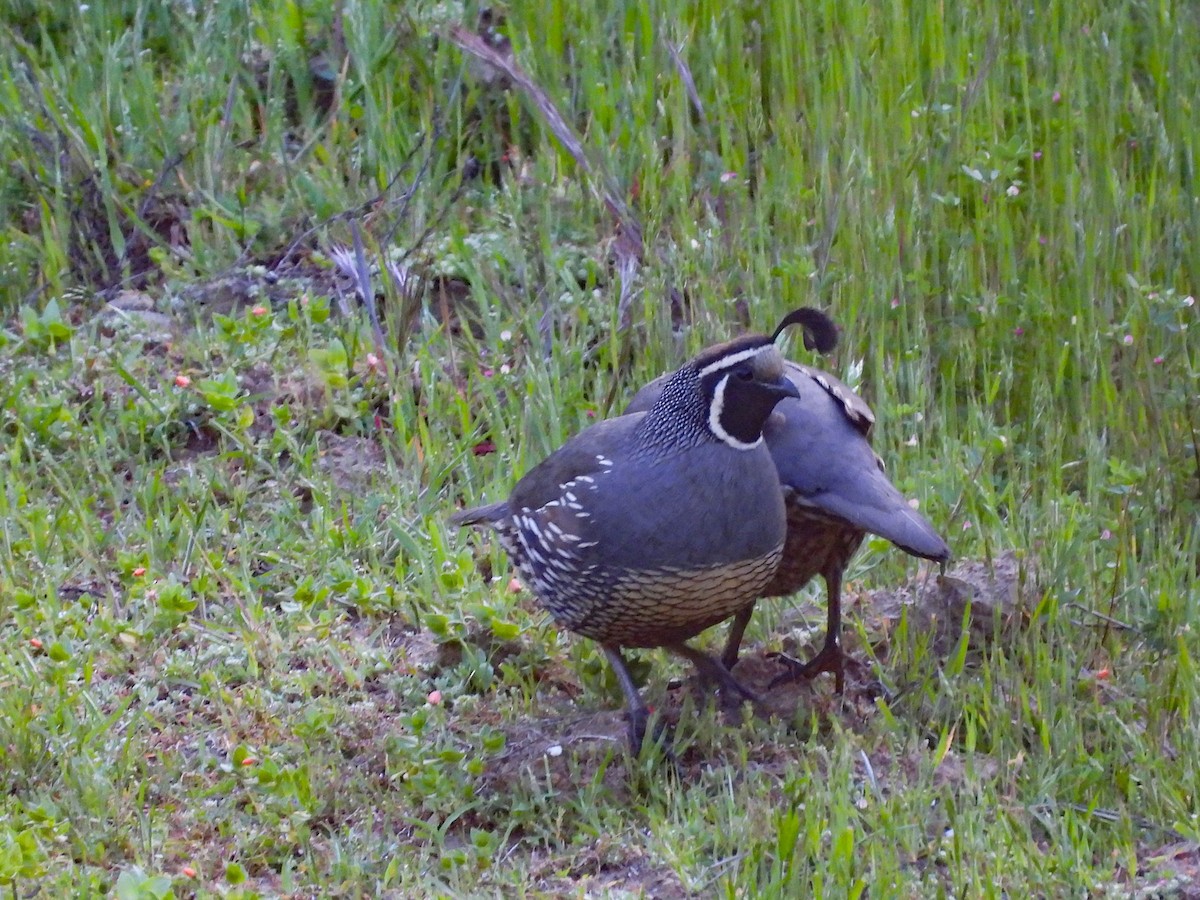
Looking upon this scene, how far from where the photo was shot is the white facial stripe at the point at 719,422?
12.9 ft

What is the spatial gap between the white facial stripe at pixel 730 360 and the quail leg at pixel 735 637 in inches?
25.8

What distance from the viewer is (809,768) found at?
12.2 feet

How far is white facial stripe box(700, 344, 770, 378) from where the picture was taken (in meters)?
3.94

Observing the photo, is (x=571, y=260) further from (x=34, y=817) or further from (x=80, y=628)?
(x=34, y=817)

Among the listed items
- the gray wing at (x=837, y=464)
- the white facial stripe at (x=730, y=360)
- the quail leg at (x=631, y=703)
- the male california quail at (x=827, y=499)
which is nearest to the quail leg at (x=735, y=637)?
the male california quail at (x=827, y=499)

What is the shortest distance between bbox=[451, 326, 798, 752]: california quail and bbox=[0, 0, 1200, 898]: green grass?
330mm

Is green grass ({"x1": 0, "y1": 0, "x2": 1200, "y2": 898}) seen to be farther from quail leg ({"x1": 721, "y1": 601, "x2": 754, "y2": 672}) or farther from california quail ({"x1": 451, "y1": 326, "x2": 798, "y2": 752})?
california quail ({"x1": 451, "y1": 326, "x2": 798, "y2": 752})

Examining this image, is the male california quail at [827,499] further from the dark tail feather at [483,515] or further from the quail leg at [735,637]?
the dark tail feather at [483,515]

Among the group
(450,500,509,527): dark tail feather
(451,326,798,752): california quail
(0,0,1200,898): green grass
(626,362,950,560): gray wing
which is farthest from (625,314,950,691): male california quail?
(450,500,509,527): dark tail feather

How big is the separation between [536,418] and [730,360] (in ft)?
4.53

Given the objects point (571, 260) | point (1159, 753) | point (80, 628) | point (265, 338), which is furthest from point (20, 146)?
point (1159, 753)

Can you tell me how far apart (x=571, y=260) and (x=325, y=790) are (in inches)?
103

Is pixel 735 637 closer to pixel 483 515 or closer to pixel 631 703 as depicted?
pixel 631 703

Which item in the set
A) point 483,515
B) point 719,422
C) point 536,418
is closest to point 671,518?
point 719,422
